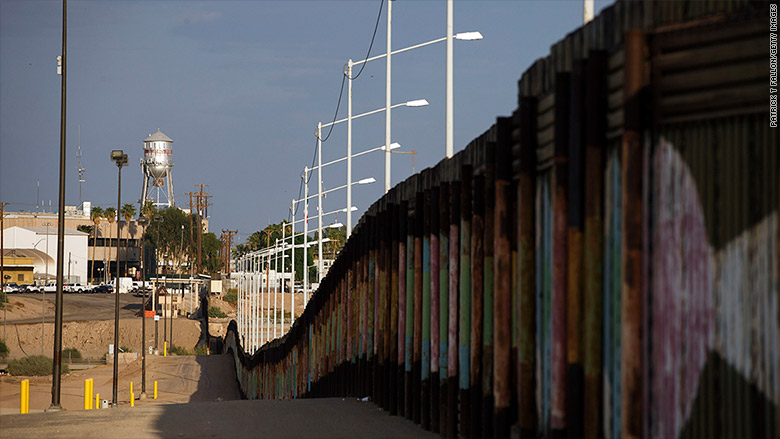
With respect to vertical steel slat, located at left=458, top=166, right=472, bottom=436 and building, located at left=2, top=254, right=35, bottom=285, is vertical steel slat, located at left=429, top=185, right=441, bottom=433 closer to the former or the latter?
vertical steel slat, located at left=458, top=166, right=472, bottom=436

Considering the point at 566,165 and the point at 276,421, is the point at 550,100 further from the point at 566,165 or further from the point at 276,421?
the point at 276,421

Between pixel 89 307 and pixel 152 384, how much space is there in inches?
2133

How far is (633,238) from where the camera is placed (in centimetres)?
677

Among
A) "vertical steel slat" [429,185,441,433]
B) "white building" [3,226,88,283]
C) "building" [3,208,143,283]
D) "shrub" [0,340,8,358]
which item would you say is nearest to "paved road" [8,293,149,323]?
"shrub" [0,340,8,358]

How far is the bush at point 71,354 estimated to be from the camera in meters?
92.2

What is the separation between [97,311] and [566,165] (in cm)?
10919

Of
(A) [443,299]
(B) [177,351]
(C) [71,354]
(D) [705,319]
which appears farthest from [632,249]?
(C) [71,354]

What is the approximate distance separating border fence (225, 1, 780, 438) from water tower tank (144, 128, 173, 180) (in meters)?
176

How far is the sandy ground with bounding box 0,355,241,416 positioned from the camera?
2159 inches

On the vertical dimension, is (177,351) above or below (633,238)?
below

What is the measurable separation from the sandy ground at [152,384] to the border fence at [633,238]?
42.0m

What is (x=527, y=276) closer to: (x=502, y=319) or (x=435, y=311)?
(x=502, y=319)

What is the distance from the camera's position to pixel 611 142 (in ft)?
24.2

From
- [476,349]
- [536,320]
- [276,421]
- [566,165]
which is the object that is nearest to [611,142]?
[566,165]
